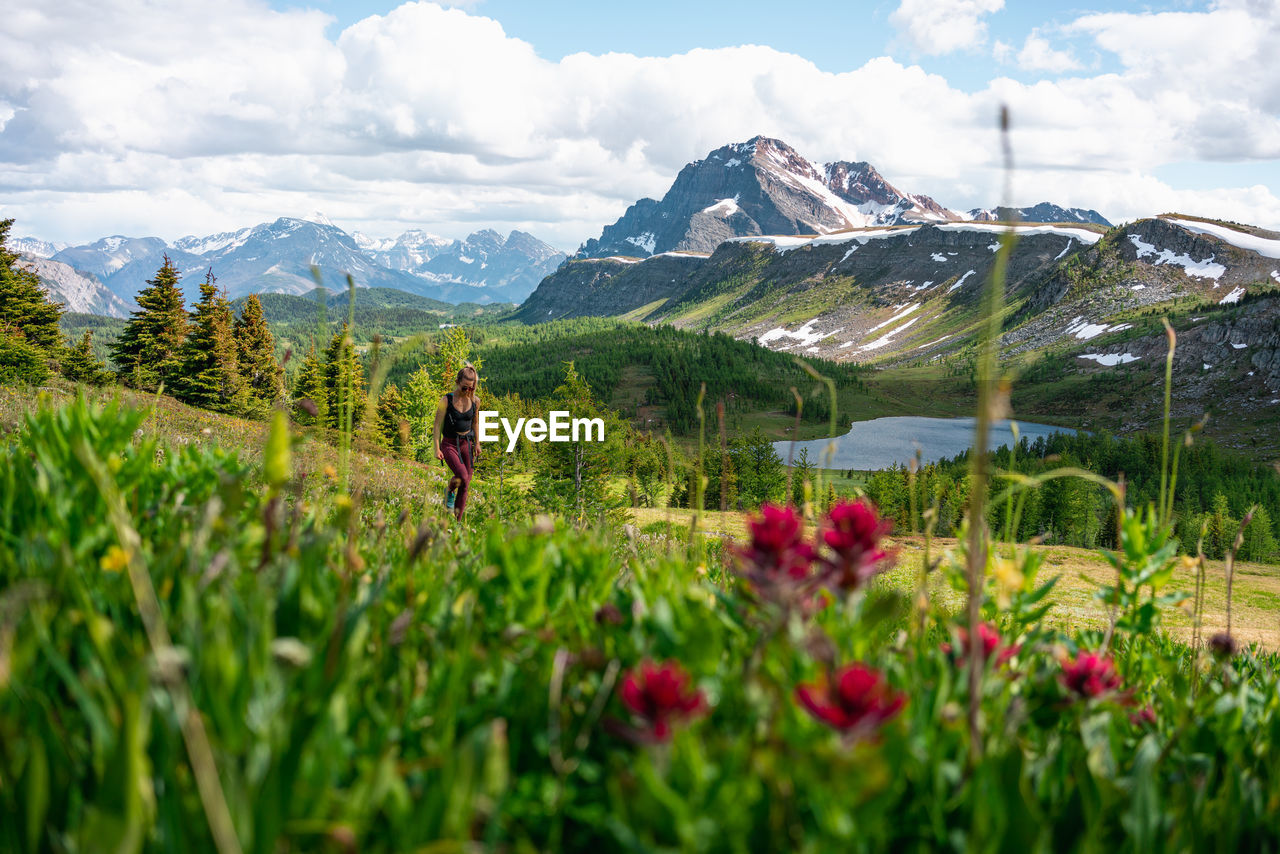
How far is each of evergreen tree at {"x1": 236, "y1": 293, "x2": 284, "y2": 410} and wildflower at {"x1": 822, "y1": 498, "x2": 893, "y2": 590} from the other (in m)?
56.1

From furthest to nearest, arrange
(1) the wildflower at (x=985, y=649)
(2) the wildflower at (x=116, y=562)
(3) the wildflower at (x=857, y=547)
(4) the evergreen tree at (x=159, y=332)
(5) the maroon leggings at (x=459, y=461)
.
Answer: (4) the evergreen tree at (x=159, y=332), (5) the maroon leggings at (x=459, y=461), (1) the wildflower at (x=985, y=649), (2) the wildflower at (x=116, y=562), (3) the wildflower at (x=857, y=547)

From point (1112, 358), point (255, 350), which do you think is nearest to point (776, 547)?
point (255, 350)

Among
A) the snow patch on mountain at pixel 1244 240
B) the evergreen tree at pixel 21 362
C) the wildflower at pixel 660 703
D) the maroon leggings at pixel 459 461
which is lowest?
the maroon leggings at pixel 459 461

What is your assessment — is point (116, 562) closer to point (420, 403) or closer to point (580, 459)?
point (580, 459)

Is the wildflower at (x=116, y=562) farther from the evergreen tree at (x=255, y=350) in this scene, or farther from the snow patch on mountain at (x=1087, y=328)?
the snow patch on mountain at (x=1087, y=328)

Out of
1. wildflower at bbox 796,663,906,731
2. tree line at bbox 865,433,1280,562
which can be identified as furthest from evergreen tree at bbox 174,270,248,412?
wildflower at bbox 796,663,906,731

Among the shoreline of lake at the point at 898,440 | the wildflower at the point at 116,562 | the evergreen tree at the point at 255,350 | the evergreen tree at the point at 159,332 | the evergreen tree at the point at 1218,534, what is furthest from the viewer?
the shoreline of lake at the point at 898,440

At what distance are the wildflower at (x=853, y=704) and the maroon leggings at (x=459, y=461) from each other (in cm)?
940

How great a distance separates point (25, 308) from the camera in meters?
50.0

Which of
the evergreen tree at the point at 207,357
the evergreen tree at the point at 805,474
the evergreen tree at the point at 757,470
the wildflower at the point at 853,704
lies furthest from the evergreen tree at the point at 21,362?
the evergreen tree at the point at 757,470

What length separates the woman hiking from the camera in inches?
425

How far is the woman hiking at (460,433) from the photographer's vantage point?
1080 centimetres

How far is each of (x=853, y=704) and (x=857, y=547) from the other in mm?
693

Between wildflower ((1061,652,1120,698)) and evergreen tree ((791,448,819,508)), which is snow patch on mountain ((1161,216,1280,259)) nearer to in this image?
evergreen tree ((791,448,819,508))
